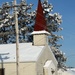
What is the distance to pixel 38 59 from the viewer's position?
2998cm

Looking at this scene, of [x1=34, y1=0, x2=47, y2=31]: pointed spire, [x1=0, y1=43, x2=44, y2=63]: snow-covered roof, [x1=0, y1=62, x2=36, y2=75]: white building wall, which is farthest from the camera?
[x1=34, y1=0, x2=47, y2=31]: pointed spire

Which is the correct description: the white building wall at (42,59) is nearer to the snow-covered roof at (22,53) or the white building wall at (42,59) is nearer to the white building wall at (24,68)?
the snow-covered roof at (22,53)

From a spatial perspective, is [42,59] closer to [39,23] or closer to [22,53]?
[22,53]

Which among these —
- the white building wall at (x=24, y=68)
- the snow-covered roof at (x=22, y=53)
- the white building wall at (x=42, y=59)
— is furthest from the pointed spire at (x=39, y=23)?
the white building wall at (x=24, y=68)

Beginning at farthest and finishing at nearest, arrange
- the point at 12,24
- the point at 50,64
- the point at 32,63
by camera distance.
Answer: the point at 12,24 → the point at 50,64 → the point at 32,63

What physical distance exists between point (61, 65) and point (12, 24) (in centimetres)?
884

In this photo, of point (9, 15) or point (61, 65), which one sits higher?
point (9, 15)

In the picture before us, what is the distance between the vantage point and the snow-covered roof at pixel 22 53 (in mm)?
29812

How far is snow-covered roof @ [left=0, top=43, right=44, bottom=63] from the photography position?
29812mm

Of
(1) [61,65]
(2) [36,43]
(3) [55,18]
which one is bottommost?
(1) [61,65]

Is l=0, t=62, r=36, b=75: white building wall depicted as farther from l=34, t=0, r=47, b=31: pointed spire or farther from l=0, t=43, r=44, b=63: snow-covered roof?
l=34, t=0, r=47, b=31: pointed spire

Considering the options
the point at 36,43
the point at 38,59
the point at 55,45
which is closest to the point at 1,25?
the point at 55,45

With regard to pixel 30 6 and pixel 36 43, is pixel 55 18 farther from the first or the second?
pixel 36 43

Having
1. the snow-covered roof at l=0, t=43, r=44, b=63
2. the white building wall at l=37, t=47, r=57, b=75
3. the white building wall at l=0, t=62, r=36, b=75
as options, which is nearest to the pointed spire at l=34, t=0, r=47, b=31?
the snow-covered roof at l=0, t=43, r=44, b=63
